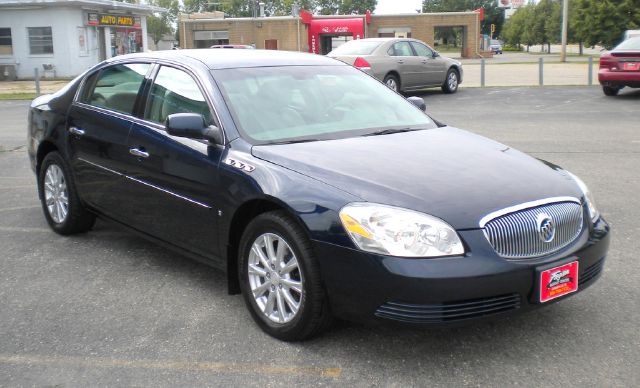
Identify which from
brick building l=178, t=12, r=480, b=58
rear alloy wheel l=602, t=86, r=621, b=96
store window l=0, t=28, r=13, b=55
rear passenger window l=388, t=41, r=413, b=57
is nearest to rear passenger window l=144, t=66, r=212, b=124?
rear passenger window l=388, t=41, r=413, b=57

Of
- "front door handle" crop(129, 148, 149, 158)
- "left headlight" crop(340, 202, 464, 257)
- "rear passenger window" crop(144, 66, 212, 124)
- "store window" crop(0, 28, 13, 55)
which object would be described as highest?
"store window" crop(0, 28, 13, 55)

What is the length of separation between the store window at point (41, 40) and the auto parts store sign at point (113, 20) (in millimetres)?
2085

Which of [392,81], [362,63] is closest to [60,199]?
[362,63]

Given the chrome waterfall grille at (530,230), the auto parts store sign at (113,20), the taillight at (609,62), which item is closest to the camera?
the chrome waterfall grille at (530,230)

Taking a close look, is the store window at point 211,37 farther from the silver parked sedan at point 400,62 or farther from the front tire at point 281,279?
the front tire at point 281,279

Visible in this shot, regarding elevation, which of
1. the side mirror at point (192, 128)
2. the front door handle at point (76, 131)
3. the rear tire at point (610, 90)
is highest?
the side mirror at point (192, 128)

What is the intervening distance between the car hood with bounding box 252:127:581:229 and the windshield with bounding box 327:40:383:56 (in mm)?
14578

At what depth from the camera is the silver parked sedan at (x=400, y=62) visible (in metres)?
18.4

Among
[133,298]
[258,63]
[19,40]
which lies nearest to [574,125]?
[258,63]

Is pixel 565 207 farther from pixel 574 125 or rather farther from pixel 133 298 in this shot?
pixel 574 125

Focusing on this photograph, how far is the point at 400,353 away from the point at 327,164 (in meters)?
1.03

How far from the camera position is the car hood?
11.5 ft

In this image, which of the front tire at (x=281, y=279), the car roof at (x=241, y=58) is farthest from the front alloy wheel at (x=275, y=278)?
the car roof at (x=241, y=58)

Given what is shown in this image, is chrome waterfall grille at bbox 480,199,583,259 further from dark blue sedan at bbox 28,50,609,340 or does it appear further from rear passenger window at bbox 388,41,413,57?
rear passenger window at bbox 388,41,413,57
